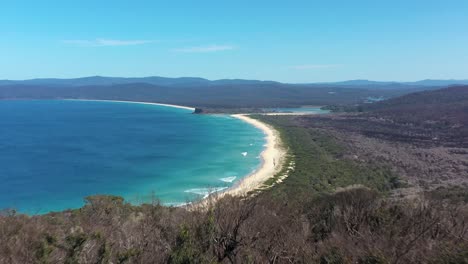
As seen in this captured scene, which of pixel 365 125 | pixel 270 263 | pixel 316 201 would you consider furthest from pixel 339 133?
pixel 270 263

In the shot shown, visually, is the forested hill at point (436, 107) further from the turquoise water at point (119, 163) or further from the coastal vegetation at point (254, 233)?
the coastal vegetation at point (254, 233)

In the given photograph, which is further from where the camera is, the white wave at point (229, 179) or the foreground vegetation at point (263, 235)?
the white wave at point (229, 179)

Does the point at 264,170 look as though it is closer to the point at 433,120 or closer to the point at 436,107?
the point at 433,120

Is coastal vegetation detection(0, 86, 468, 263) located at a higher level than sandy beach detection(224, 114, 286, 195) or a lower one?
higher

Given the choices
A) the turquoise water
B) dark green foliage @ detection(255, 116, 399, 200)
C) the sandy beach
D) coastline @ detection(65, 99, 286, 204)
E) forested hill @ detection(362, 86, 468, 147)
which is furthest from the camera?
forested hill @ detection(362, 86, 468, 147)

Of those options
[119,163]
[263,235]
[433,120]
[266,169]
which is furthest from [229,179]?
[433,120]

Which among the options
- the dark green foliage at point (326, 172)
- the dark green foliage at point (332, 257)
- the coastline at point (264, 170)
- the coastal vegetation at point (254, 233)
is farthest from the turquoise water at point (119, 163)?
the dark green foliage at point (332, 257)

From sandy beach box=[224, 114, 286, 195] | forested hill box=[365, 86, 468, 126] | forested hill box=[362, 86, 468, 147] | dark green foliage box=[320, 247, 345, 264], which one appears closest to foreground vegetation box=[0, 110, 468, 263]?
dark green foliage box=[320, 247, 345, 264]

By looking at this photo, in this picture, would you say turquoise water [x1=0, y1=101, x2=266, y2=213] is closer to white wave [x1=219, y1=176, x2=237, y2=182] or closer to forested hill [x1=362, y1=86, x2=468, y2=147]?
white wave [x1=219, y1=176, x2=237, y2=182]

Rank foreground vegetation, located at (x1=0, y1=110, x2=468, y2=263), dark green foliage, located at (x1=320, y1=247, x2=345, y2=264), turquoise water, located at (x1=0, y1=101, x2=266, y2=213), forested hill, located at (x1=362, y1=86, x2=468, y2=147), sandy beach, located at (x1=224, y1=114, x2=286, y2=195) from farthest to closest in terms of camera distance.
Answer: forested hill, located at (x1=362, y1=86, x2=468, y2=147), turquoise water, located at (x1=0, y1=101, x2=266, y2=213), sandy beach, located at (x1=224, y1=114, x2=286, y2=195), foreground vegetation, located at (x1=0, y1=110, x2=468, y2=263), dark green foliage, located at (x1=320, y1=247, x2=345, y2=264)
